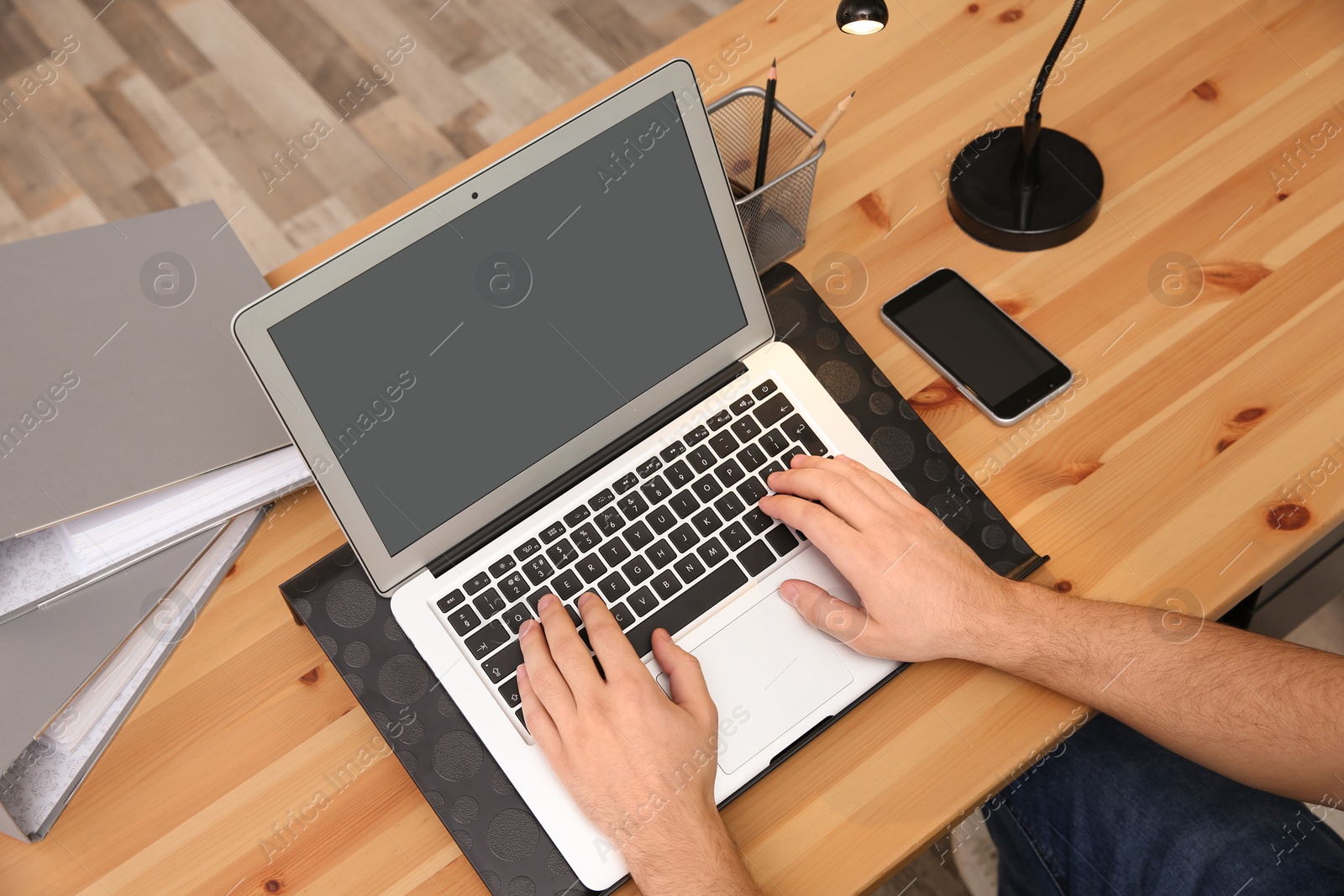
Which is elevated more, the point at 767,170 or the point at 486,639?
the point at 767,170

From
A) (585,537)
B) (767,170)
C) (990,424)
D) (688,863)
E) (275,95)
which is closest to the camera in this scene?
(688,863)

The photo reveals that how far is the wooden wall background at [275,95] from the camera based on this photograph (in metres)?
2.14

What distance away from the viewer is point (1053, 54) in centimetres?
90

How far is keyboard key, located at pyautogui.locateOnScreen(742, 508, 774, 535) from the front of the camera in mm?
839

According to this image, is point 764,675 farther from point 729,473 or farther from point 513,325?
point 513,325

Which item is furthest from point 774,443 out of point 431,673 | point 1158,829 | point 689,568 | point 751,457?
point 1158,829

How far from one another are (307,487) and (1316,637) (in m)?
1.53

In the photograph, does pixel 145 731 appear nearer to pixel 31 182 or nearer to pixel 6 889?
pixel 6 889

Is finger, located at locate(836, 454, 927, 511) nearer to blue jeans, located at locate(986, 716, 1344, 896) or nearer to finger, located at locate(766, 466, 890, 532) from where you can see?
finger, located at locate(766, 466, 890, 532)

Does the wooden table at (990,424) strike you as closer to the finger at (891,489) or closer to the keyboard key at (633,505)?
the finger at (891,489)

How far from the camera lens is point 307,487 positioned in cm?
91

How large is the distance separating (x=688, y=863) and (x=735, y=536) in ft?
0.84

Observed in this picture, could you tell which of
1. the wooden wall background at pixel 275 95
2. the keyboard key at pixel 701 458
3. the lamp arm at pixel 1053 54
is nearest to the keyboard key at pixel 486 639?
the keyboard key at pixel 701 458

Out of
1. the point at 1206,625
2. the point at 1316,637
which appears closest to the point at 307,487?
the point at 1206,625
